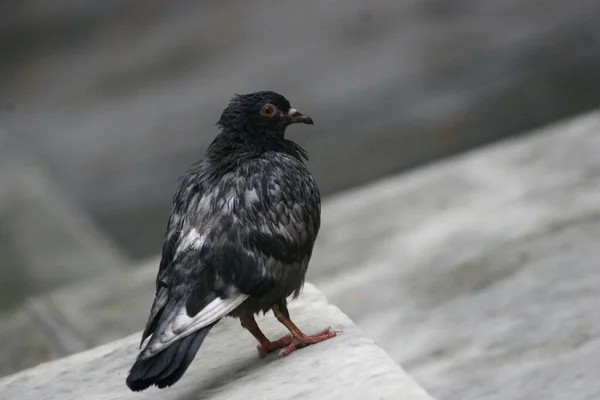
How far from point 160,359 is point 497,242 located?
15.6ft

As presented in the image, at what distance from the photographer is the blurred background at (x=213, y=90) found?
9383mm

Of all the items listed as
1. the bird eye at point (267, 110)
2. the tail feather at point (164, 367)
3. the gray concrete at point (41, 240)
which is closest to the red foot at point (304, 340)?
the tail feather at point (164, 367)

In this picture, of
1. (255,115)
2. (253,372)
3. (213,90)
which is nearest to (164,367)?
(253,372)

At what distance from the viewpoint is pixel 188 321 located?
3887 mm

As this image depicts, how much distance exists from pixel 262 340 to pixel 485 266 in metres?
3.59

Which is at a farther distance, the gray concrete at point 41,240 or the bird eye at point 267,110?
the gray concrete at point 41,240

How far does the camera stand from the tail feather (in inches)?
146

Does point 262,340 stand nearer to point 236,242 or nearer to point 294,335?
point 294,335

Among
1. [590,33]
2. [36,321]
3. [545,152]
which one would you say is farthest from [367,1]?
[36,321]

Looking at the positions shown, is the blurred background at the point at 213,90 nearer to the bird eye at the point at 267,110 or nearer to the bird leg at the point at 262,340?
the bird leg at the point at 262,340

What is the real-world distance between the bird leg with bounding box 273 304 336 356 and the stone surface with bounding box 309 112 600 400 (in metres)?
1.94

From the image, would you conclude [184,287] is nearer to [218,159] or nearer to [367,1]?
[218,159]

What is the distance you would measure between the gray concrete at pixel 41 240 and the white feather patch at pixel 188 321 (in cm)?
471

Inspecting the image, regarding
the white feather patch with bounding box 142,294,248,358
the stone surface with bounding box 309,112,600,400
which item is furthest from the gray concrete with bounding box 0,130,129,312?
the white feather patch with bounding box 142,294,248,358
